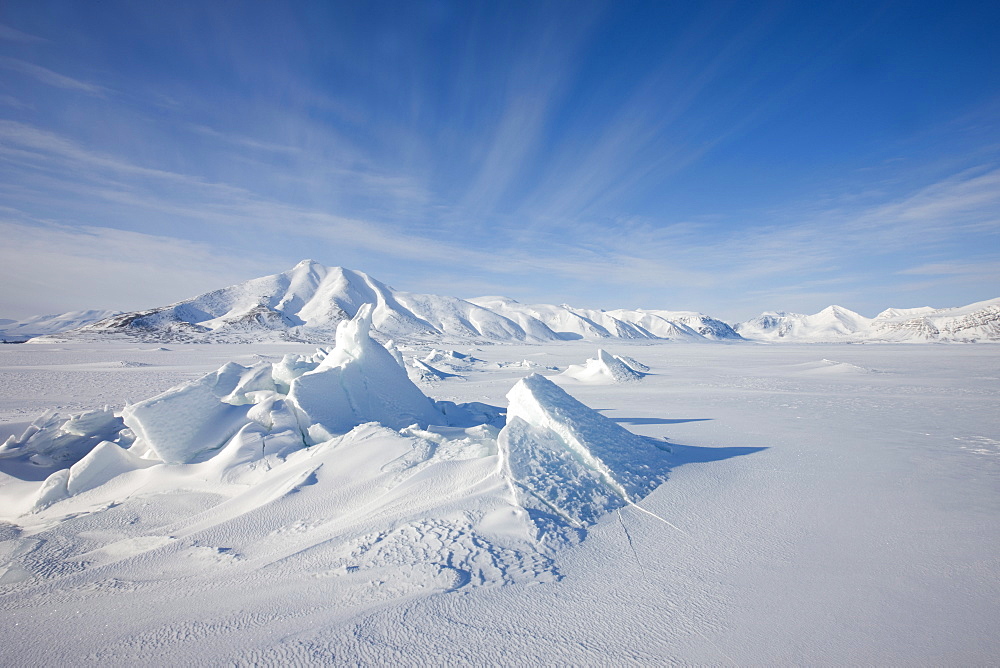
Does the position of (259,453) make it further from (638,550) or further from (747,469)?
(747,469)

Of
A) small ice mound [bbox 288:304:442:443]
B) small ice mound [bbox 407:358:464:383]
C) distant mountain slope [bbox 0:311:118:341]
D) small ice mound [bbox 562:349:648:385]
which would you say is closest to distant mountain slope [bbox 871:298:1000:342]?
small ice mound [bbox 562:349:648:385]

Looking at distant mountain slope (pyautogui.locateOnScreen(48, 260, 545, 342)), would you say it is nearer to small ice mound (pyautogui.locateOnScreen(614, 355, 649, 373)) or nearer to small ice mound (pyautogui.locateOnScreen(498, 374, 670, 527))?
small ice mound (pyautogui.locateOnScreen(614, 355, 649, 373))

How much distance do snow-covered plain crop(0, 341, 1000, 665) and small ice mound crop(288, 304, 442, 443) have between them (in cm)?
105

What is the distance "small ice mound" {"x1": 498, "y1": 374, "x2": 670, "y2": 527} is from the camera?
12.1 ft

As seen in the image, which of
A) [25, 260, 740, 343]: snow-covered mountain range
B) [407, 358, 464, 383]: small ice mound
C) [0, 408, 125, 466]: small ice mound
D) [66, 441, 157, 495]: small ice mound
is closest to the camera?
[66, 441, 157, 495]: small ice mound

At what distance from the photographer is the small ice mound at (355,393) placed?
5789mm

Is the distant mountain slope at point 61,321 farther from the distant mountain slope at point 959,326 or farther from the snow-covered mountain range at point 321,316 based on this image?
the distant mountain slope at point 959,326

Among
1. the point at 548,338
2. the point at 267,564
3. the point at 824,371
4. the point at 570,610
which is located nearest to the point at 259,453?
the point at 267,564

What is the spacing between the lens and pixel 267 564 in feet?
10.1

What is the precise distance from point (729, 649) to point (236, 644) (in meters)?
2.55

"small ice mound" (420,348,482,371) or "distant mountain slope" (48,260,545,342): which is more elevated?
"distant mountain slope" (48,260,545,342)

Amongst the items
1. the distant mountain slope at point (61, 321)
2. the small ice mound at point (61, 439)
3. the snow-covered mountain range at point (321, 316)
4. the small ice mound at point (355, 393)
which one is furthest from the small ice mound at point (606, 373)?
the distant mountain slope at point (61, 321)

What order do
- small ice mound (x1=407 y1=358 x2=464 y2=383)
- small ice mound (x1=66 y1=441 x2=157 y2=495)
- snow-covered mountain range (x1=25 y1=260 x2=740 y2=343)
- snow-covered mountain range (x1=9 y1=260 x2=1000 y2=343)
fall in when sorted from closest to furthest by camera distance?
small ice mound (x1=66 y1=441 x2=157 y2=495)
small ice mound (x1=407 y1=358 x2=464 y2=383)
snow-covered mountain range (x1=25 y1=260 x2=740 y2=343)
snow-covered mountain range (x1=9 y1=260 x2=1000 y2=343)

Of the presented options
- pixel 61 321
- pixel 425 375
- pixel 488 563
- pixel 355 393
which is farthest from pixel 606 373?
pixel 61 321
